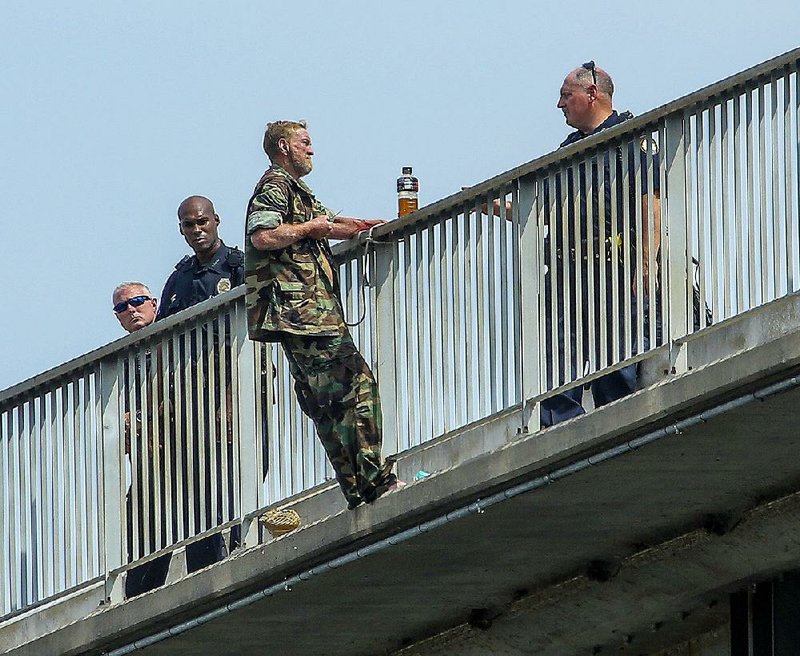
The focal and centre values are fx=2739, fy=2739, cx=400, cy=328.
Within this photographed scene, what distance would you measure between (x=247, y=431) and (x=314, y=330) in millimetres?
954

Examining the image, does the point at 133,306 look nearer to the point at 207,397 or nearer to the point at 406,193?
the point at 207,397

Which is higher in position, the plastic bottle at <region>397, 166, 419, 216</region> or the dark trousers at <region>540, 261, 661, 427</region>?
the plastic bottle at <region>397, 166, 419, 216</region>

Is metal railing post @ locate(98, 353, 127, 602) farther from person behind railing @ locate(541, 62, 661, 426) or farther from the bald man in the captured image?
person behind railing @ locate(541, 62, 661, 426)

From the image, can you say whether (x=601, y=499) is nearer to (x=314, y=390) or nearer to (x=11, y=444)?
(x=314, y=390)

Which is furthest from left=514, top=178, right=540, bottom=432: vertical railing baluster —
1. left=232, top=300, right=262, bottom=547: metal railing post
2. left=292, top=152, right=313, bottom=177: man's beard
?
left=232, top=300, right=262, bottom=547: metal railing post

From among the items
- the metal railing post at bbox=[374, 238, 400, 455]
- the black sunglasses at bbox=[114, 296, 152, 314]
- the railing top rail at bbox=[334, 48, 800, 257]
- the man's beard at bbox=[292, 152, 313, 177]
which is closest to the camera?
the railing top rail at bbox=[334, 48, 800, 257]

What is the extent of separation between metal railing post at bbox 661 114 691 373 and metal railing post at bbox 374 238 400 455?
5.65 feet

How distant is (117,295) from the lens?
51.4ft

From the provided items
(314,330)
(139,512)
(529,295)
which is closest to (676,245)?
(529,295)

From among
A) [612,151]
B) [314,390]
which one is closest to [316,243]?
[314,390]

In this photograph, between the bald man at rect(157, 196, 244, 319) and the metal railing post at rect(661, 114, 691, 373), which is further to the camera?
the bald man at rect(157, 196, 244, 319)

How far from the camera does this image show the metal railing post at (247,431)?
13.8 meters

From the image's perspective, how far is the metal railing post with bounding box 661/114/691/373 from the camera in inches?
473

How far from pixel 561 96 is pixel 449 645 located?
132 inches
